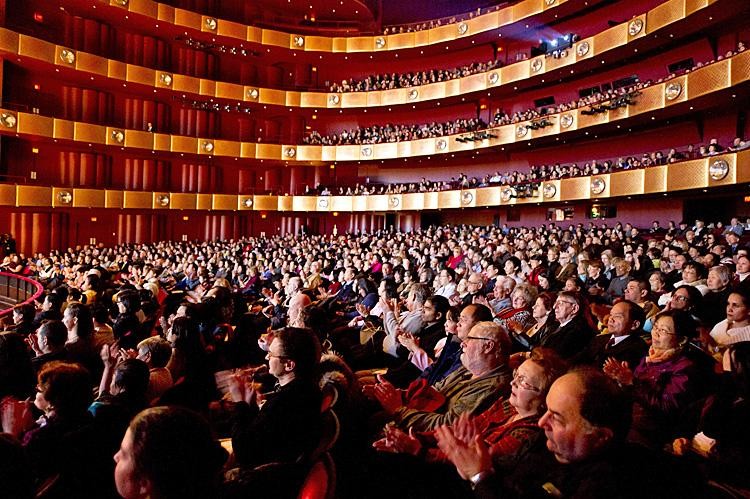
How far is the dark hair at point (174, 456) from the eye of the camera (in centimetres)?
110

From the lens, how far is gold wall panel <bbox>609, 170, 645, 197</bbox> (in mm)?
11789

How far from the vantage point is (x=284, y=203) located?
64.7 feet

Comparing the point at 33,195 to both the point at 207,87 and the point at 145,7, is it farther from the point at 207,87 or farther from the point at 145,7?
the point at 145,7

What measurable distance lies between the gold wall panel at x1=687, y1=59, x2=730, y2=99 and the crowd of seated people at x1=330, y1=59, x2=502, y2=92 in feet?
20.8

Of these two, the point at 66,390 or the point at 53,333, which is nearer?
the point at 66,390

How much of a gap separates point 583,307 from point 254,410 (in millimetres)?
1957

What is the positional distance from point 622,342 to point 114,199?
1690 centimetres

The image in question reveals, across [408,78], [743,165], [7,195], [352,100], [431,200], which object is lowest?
[7,195]

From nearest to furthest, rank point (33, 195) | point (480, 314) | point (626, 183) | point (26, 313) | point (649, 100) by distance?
point (480, 314)
point (26, 313)
point (649, 100)
point (626, 183)
point (33, 195)

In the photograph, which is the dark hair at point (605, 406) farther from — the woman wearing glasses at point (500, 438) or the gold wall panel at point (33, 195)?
the gold wall panel at point (33, 195)

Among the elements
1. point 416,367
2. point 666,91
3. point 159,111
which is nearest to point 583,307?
point 416,367

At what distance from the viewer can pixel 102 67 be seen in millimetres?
16031

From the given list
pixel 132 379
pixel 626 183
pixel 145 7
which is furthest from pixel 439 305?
pixel 145 7

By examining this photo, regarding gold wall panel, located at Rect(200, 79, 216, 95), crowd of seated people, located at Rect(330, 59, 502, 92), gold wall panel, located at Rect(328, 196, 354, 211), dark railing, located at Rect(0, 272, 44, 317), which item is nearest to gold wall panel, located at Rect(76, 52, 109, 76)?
gold wall panel, located at Rect(200, 79, 216, 95)
